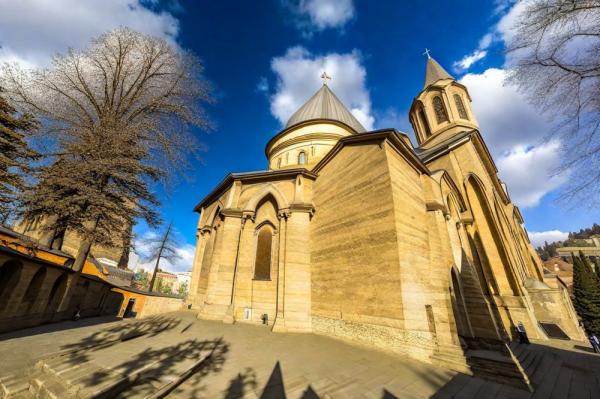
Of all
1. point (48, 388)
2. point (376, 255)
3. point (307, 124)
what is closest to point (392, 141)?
point (376, 255)

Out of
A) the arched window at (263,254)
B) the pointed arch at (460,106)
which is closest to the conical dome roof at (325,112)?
the pointed arch at (460,106)

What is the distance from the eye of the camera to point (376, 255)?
778 cm

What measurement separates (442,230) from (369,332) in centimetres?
502

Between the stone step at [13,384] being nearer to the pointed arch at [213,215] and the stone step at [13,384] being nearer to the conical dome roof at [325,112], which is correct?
the pointed arch at [213,215]

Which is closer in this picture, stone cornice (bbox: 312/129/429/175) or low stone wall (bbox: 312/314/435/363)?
low stone wall (bbox: 312/314/435/363)

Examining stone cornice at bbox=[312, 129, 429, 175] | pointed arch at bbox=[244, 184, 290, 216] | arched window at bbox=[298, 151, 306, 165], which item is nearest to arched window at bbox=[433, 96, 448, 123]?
stone cornice at bbox=[312, 129, 429, 175]

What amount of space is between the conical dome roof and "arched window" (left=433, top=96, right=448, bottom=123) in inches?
269

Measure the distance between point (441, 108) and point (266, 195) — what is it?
17.9 metres

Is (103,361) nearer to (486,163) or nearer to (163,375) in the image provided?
(163,375)

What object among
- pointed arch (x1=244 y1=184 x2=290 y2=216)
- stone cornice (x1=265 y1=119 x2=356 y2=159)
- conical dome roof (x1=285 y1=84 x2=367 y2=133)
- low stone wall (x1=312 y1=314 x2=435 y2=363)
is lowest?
low stone wall (x1=312 y1=314 x2=435 y2=363)

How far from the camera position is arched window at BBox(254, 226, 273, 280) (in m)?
11.1

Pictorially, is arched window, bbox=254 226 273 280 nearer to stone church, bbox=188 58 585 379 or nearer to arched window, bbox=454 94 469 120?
stone church, bbox=188 58 585 379

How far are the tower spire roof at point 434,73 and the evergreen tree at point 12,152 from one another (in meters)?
26.8

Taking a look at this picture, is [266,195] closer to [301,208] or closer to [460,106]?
[301,208]
